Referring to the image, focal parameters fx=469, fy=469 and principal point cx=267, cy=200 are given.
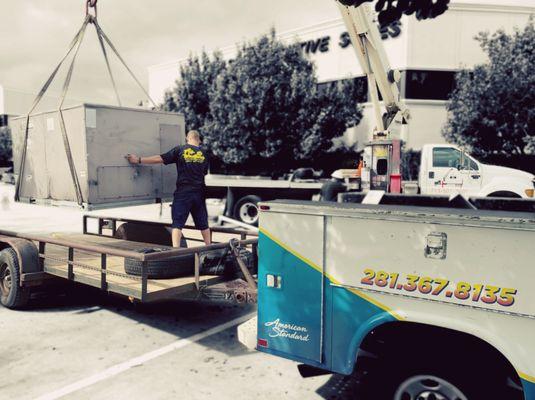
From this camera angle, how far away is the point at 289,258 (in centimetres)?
347

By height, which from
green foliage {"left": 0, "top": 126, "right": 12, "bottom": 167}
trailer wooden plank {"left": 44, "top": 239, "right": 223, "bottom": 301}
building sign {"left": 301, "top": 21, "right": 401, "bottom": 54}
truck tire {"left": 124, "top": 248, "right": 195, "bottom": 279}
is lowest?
trailer wooden plank {"left": 44, "top": 239, "right": 223, "bottom": 301}

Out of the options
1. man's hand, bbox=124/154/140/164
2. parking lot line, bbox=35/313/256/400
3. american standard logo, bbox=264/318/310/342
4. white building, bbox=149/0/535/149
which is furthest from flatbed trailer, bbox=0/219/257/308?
white building, bbox=149/0/535/149

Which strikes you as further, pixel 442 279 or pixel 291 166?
pixel 291 166

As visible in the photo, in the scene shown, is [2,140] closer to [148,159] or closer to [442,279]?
[148,159]

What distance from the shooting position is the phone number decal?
269 centimetres

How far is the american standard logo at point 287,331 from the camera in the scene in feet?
11.3

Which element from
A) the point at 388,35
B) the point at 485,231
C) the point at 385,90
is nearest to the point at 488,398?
the point at 485,231

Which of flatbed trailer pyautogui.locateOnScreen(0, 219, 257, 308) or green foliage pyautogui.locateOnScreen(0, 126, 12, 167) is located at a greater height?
green foliage pyautogui.locateOnScreen(0, 126, 12, 167)

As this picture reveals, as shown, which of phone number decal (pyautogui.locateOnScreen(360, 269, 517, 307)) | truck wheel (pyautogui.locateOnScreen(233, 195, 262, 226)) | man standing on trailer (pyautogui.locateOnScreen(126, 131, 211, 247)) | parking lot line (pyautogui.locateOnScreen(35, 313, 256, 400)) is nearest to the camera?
phone number decal (pyautogui.locateOnScreen(360, 269, 517, 307))

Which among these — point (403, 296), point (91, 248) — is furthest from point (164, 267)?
point (403, 296)

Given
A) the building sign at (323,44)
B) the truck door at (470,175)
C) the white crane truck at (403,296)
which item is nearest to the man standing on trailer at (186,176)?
the white crane truck at (403,296)

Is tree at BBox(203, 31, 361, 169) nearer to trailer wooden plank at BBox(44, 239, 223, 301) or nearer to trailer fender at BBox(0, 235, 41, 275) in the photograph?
trailer wooden plank at BBox(44, 239, 223, 301)

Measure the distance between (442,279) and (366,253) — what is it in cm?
50

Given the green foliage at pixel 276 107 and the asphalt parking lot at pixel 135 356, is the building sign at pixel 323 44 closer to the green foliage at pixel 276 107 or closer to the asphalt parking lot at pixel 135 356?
the green foliage at pixel 276 107
